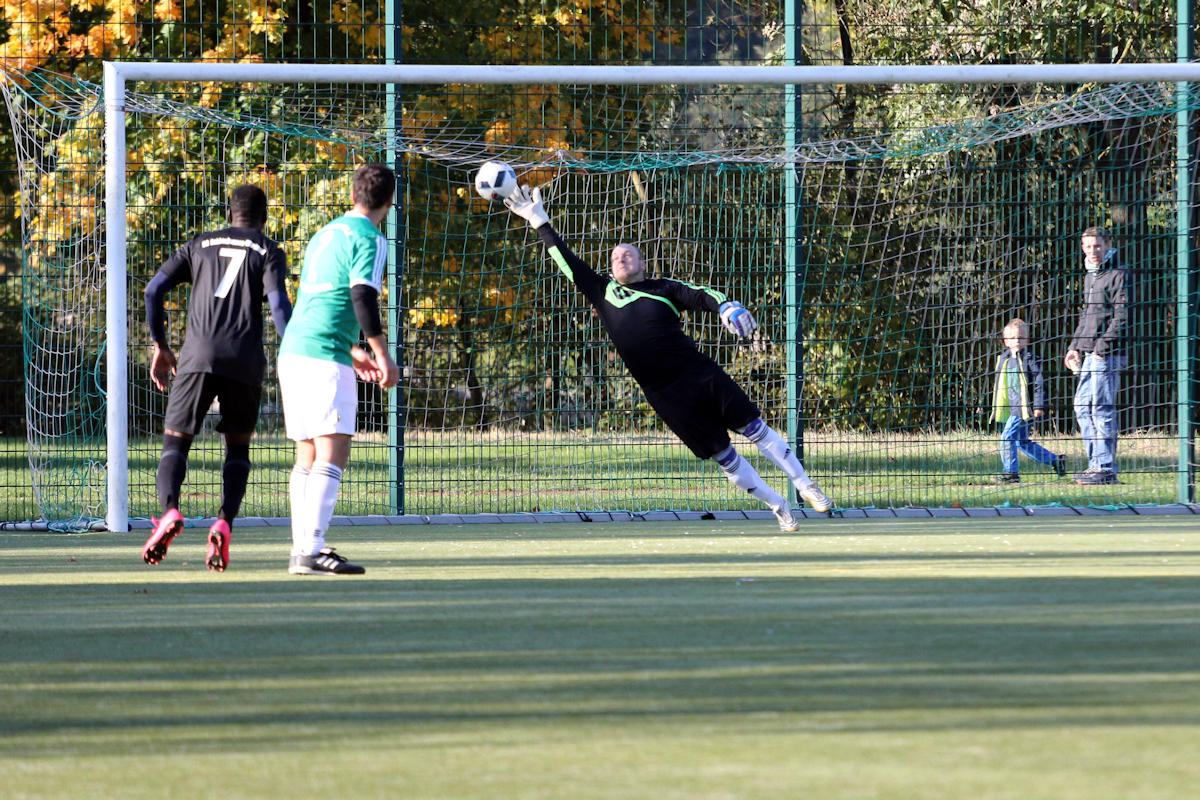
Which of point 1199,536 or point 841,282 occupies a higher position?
point 841,282

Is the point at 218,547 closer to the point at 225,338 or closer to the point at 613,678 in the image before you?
the point at 225,338

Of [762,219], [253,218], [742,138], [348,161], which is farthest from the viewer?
[742,138]

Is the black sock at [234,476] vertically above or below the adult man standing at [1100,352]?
below

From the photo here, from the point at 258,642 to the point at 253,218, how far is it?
3274 millimetres

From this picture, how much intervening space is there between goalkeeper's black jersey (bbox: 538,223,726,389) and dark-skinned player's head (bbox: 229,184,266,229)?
2.24m

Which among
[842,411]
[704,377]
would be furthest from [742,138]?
[704,377]

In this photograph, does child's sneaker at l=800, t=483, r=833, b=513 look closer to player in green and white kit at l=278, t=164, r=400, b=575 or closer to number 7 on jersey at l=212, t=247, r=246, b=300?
player in green and white kit at l=278, t=164, r=400, b=575

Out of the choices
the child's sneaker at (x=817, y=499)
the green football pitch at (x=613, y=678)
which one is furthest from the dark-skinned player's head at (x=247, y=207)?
the child's sneaker at (x=817, y=499)

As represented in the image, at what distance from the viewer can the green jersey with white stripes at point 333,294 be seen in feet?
23.2

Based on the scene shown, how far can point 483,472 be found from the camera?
12.6 meters

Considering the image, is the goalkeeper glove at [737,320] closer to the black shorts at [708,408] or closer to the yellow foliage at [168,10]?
the black shorts at [708,408]

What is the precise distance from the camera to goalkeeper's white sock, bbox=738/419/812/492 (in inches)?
384

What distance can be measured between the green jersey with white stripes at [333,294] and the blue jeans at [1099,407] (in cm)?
724

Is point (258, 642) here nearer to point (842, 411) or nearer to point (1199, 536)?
point (1199, 536)
